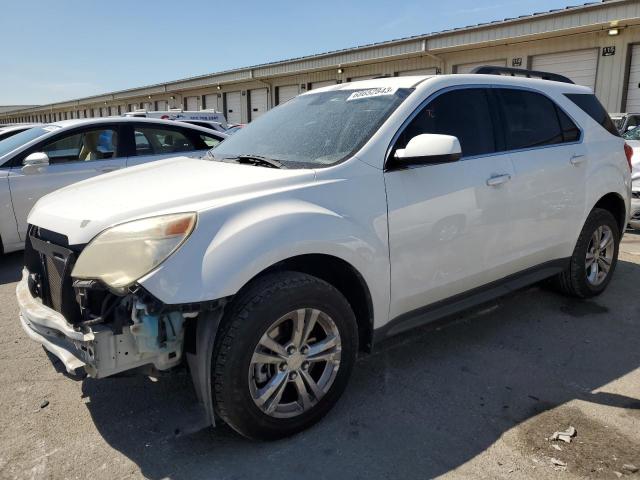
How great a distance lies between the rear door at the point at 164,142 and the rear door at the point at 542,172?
154 inches

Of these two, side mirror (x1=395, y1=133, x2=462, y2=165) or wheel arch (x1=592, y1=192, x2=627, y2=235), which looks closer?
side mirror (x1=395, y1=133, x2=462, y2=165)

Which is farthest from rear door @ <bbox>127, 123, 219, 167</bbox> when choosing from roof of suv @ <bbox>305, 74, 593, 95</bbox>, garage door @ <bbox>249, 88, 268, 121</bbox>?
garage door @ <bbox>249, 88, 268, 121</bbox>

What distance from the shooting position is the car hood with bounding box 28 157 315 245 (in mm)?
2422

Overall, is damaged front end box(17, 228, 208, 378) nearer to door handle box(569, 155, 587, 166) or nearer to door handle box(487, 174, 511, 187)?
door handle box(487, 174, 511, 187)

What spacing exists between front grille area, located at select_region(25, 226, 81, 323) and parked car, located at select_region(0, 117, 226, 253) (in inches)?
134

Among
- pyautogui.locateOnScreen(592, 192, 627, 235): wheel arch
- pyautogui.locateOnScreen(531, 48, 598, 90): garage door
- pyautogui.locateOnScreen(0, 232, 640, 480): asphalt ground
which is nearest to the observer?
pyautogui.locateOnScreen(0, 232, 640, 480): asphalt ground

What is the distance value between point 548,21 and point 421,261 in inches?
566

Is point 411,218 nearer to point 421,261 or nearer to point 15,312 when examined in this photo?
point 421,261

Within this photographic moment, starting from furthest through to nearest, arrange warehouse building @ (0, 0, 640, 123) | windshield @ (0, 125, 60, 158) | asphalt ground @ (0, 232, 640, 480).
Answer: warehouse building @ (0, 0, 640, 123), windshield @ (0, 125, 60, 158), asphalt ground @ (0, 232, 640, 480)

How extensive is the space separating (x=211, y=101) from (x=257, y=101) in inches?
221

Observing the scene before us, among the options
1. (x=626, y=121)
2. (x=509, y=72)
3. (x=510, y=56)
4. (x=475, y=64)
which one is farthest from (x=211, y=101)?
(x=509, y=72)

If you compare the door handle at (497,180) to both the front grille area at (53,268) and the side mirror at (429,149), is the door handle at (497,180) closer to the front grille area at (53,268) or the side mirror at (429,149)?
the side mirror at (429,149)

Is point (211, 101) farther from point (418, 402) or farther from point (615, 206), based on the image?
point (418, 402)

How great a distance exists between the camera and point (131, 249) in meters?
2.25
